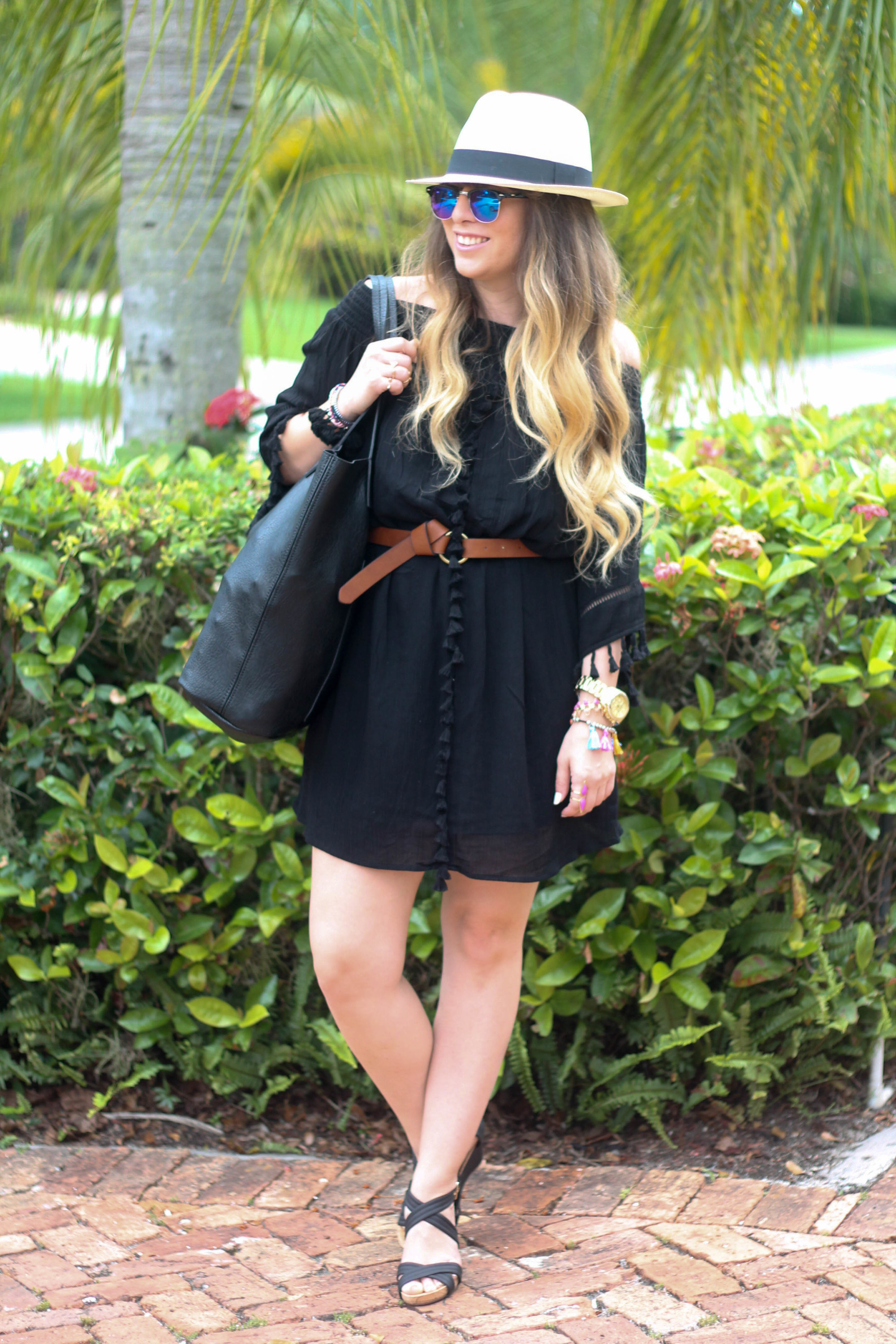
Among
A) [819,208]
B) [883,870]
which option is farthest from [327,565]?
[819,208]

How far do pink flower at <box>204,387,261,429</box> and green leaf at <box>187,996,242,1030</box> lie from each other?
1.82 m

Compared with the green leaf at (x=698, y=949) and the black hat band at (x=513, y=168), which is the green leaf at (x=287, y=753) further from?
the black hat band at (x=513, y=168)

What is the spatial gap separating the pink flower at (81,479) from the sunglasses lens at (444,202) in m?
1.19

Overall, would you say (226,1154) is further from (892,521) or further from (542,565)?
(892,521)

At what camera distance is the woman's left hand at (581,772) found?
81.9 inches

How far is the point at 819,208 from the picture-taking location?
434 centimetres

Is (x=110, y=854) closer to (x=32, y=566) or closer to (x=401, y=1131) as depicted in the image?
(x=32, y=566)

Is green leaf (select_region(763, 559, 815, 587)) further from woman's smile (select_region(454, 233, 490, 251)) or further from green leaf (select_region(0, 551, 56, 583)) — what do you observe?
green leaf (select_region(0, 551, 56, 583))

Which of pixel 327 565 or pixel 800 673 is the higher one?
pixel 327 565

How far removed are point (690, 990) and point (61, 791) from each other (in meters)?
1.47

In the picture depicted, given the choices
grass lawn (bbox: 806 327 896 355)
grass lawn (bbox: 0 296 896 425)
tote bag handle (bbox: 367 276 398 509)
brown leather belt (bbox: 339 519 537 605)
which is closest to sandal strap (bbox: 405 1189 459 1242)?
brown leather belt (bbox: 339 519 537 605)

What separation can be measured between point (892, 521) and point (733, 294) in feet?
7.37

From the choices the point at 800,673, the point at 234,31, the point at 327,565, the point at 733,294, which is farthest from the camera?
the point at 733,294

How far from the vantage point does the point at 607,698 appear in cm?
209
